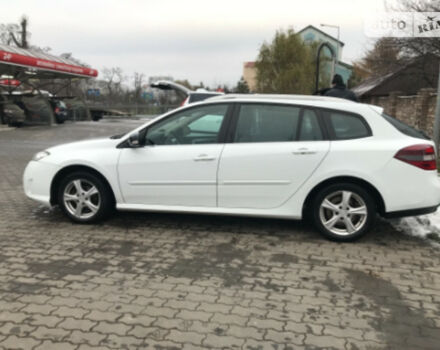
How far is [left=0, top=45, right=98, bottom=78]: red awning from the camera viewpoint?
17438 mm

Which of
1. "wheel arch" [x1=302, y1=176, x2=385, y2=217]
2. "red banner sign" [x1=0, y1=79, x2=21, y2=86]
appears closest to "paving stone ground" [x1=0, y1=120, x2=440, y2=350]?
"wheel arch" [x1=302, y1=176, x2=385, y2=217]

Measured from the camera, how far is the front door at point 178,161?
4.81 metres

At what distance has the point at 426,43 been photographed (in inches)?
778

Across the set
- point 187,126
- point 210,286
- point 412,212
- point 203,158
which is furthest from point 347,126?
point 210,286

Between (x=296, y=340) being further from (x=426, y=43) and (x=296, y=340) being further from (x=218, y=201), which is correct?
(x=426, y=43)

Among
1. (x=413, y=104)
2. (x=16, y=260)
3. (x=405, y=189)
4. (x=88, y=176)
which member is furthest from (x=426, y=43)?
(x=16, y=260)

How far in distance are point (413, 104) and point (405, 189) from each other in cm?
1190

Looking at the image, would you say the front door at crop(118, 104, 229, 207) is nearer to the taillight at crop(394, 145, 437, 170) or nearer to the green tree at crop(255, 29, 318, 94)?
the taillight at crop(394, 145, 437, 170)

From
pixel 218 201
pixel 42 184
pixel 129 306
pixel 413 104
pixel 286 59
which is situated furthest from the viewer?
pixel 286 59

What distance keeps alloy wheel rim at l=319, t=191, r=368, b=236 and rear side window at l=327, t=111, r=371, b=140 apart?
625mm

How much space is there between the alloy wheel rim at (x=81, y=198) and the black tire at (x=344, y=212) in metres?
2.62

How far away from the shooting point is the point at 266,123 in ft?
15.7

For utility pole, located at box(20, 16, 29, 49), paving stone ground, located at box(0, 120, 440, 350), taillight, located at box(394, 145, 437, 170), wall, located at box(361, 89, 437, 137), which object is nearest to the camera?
paving stone ground, located at box(0, 120, 440, 350)

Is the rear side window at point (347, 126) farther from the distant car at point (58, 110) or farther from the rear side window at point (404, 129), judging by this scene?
the distant car at point (58, 110)
